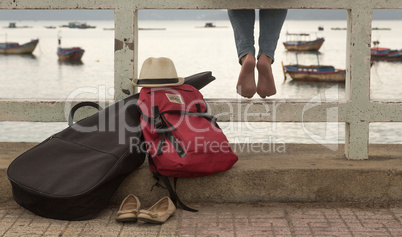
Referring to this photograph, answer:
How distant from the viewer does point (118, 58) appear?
13.6 ft

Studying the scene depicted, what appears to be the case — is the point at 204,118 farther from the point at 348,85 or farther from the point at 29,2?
the point at 29,2

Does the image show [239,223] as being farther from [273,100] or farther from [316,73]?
[316,73]

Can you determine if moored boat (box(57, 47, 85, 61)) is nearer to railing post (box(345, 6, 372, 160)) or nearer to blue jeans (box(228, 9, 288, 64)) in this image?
blue jeans (box(228, 9, 288, 64))

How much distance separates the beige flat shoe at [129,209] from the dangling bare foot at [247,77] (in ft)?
3.53

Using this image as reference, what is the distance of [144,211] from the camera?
3570 millimetres

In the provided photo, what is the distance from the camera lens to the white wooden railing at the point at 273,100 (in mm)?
4051

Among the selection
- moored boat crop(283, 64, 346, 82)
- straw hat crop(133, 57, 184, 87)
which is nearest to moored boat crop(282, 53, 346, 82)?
moored boat crop(283, 64, 346, 82)

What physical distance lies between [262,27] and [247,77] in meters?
0.35

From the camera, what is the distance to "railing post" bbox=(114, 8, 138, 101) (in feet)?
13.4

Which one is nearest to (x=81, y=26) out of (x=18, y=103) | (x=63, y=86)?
(x=63, y=86)

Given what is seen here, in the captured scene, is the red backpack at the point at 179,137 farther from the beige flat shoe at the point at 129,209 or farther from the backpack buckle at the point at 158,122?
the beige flat shoe at the point at 129,209

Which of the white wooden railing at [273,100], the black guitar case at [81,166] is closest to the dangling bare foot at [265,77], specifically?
the white wooden railing at [273,100]

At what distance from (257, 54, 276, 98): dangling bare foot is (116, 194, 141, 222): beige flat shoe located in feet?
3.65

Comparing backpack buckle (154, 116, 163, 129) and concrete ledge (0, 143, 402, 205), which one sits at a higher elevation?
backpack buckle (154, 116, 163, 129)
